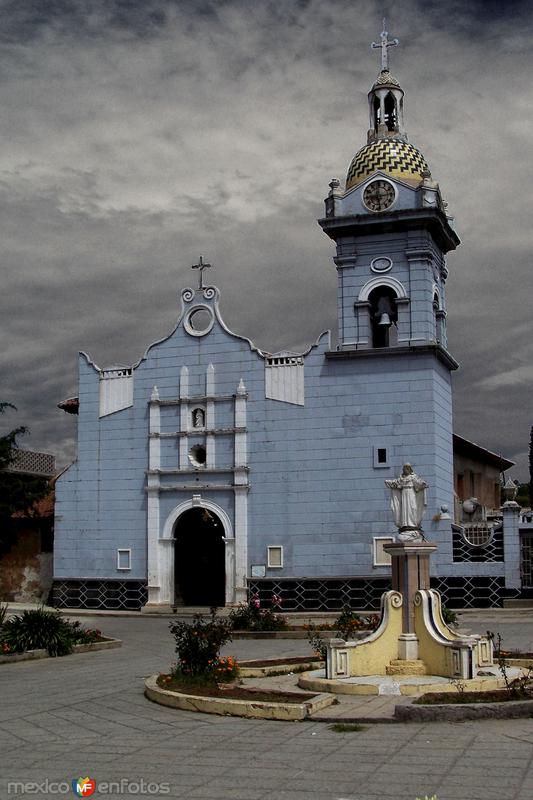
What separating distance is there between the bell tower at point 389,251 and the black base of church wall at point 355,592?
645 centimetres

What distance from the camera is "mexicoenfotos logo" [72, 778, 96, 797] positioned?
7773 mm

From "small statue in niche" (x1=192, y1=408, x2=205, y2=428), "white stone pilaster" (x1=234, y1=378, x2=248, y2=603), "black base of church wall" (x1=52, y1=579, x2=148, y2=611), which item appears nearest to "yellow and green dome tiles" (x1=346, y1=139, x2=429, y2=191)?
"white stone pilaster" (x1=234, y1=378, x2=248, y2=603)

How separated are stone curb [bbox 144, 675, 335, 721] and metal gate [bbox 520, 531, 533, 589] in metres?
17.2

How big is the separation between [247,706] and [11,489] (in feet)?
72.7

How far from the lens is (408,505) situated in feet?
46.6

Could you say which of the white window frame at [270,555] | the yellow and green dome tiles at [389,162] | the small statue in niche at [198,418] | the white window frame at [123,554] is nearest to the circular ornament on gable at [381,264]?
the yellow and green dome tiles at [389,162]

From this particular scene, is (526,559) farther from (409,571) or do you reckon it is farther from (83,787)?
(83,787)

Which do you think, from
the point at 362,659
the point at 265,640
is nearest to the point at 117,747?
the point at 362,659

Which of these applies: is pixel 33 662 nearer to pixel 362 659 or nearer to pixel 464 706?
pixel 362 659

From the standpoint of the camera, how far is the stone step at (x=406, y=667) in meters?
12.9

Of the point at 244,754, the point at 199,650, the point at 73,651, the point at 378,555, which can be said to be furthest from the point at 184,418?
the point at 244,754

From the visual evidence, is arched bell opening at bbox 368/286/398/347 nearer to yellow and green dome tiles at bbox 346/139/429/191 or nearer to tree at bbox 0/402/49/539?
yellow and green dome tiles at bbox 346/139/429/191

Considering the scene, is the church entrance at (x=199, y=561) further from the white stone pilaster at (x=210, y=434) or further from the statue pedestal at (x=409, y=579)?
the statue pedestal at (x=409, y=579)

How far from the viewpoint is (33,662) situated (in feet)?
55.7
